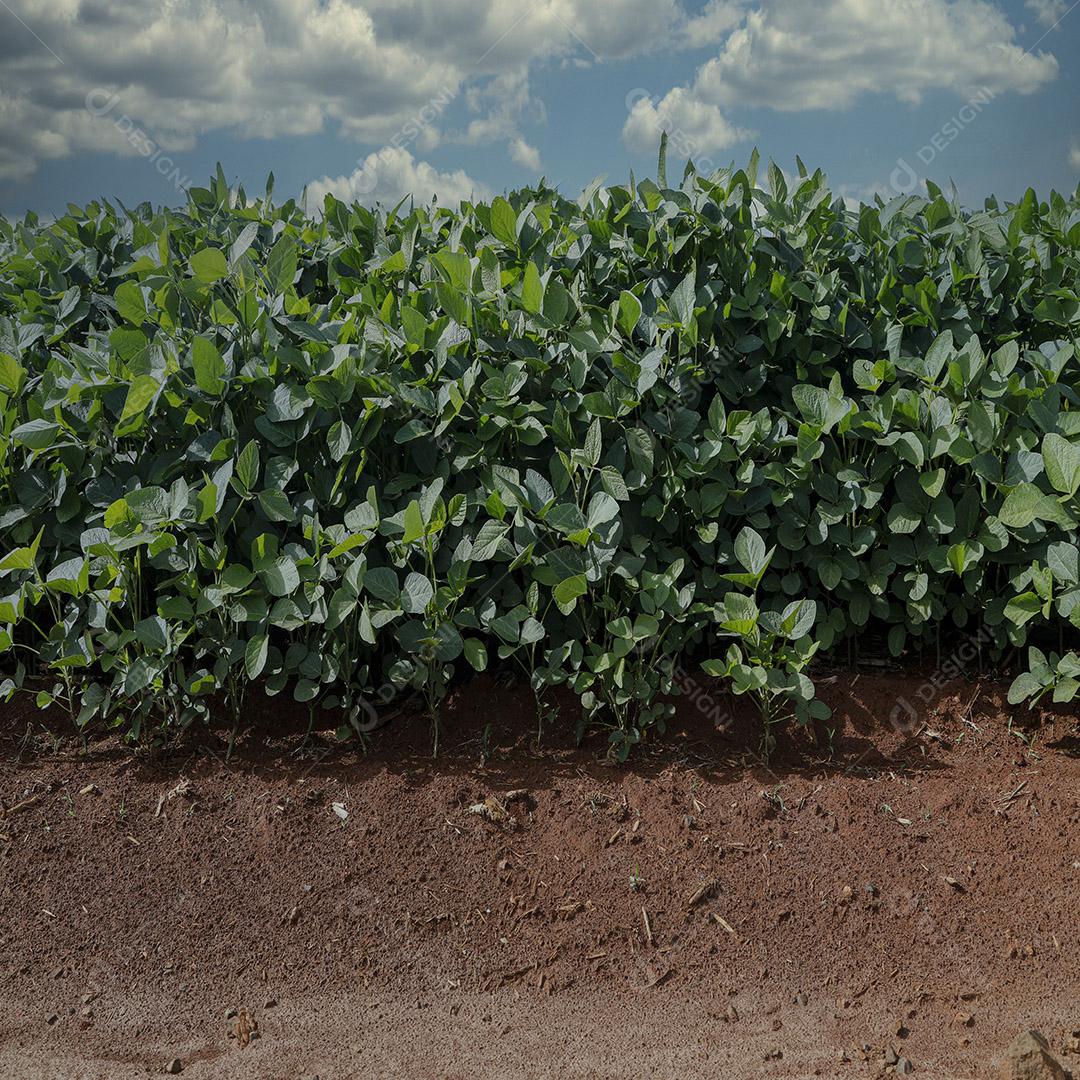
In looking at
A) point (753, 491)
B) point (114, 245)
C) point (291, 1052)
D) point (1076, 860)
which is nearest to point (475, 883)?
point (291, 1052)

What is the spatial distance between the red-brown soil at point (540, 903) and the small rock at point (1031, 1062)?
0.63 feet

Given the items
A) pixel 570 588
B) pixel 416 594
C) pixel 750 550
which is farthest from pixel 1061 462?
pixel 416 594

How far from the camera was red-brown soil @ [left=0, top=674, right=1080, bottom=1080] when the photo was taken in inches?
99.0

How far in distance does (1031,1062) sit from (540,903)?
3.86 ft

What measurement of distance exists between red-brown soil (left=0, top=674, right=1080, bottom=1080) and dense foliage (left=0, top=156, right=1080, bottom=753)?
23 centimetres

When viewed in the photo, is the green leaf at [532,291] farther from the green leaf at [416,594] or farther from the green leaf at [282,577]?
the green leaf at [282,577]

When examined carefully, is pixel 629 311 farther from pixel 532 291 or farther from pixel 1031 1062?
pixel 1031 1062

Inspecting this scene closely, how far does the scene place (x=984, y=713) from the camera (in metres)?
3.50

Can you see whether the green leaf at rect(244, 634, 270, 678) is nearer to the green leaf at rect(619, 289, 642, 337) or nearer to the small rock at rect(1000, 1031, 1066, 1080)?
the green leaf at rect(619, 289, 642, 337)

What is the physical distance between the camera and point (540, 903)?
2.80m

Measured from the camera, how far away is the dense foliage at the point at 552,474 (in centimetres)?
312

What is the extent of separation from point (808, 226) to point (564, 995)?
8.91 ft

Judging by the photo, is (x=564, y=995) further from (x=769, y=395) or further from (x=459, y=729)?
(x=769, y=395)

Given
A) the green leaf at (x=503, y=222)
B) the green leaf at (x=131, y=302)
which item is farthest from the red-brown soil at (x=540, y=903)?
the green leaf at (x=503, y=222)
